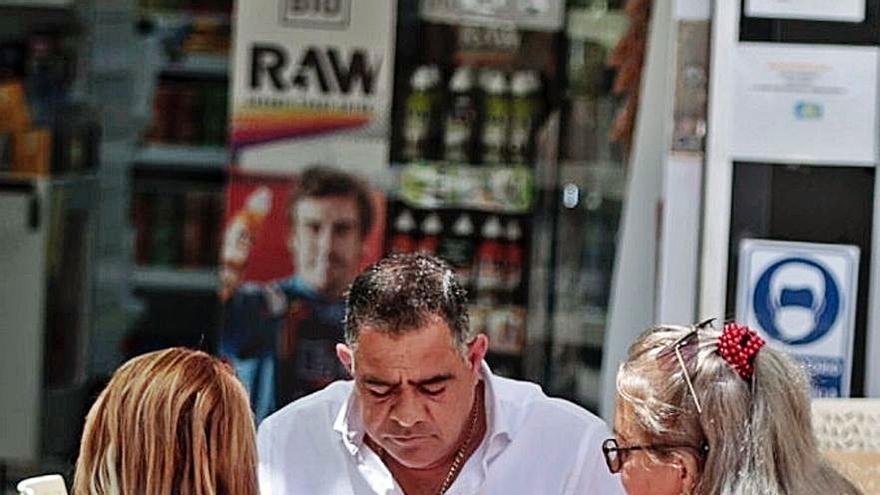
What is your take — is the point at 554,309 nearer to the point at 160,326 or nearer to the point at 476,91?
the point at 476,91

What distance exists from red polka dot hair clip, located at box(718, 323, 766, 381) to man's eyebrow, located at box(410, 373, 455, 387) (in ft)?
1.91

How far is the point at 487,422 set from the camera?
322 cm

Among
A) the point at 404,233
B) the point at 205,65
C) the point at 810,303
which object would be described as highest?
the point at 205,65

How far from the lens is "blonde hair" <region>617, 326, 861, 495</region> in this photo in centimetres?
253

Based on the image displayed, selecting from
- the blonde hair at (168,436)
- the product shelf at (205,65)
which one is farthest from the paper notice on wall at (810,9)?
the blonde hair at (168,436)

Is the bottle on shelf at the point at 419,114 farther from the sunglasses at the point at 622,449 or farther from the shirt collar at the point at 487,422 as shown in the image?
the sunglasses at the point at 622,449

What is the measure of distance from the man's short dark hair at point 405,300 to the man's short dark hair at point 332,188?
2.01 metres

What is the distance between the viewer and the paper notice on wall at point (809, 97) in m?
4.48

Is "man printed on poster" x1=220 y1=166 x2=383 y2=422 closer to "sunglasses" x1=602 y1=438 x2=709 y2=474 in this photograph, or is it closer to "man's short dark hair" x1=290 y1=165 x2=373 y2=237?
"man's short dark hair" x1=290 y1=165 x2=373 y2=237

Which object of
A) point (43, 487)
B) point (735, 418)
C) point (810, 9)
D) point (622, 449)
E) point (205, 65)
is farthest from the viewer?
point (205, 65)

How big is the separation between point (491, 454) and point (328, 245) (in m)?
2.01

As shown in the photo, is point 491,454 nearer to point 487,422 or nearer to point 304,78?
point 487,422

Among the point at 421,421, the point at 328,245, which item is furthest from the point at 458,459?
the point at 328,245

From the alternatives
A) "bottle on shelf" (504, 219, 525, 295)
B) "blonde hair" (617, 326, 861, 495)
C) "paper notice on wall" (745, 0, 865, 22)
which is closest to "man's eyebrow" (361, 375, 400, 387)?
"blonde hair" (617, 326, 861, 495)
